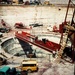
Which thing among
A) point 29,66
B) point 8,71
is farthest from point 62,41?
point 8,71

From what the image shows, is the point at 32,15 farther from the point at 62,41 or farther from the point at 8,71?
the point at 8,71

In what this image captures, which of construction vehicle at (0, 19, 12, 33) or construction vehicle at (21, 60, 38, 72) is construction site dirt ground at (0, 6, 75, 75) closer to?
construction vehicle at (0, 19, 12, 33)

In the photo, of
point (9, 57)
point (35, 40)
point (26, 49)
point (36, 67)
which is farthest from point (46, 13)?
point (36, 67)

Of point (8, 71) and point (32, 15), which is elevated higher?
point (32, 15)

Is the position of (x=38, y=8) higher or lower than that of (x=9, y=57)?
higher

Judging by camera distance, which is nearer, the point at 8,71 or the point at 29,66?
the point at 8,71

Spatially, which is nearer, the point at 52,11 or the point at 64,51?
the point at 64,51

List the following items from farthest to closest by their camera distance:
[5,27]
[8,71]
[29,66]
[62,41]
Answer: [5,27] < [62,41] < [29,66] < [8,71]

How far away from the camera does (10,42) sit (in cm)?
6762

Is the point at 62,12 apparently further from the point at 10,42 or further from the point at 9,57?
the point at 9,57

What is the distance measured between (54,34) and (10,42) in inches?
554

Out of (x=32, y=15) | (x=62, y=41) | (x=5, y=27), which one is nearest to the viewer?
(x=62, y=41)

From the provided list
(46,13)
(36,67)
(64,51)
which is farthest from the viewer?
(46,13)

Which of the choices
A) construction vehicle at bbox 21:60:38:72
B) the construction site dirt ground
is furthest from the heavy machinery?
the construction site dirt ground
